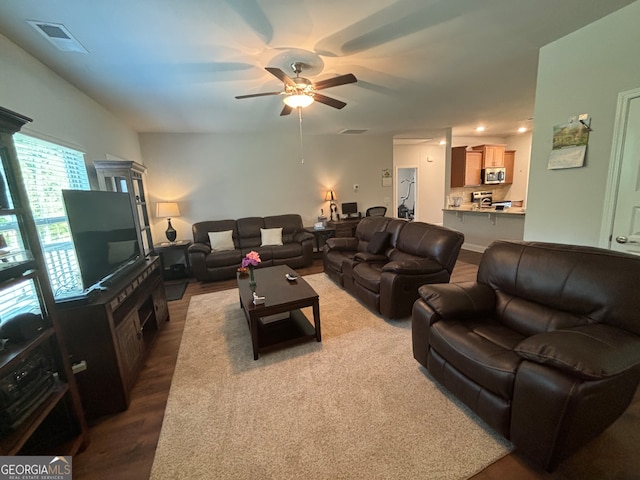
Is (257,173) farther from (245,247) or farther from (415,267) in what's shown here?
(415,267)

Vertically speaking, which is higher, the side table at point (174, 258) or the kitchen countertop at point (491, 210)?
the kitchen countertop at point (491, 210)

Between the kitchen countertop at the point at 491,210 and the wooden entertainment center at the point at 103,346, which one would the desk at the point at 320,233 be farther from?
the wooden entertainment center at the point at 103,346

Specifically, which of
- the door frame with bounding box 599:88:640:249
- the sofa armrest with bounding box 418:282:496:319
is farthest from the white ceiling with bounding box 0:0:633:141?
the sofa armrest with bounding box 418:282:496:319

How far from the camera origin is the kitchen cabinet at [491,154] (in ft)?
21.4

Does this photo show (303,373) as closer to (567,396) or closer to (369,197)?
(567,396)

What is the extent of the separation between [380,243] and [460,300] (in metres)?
1.77

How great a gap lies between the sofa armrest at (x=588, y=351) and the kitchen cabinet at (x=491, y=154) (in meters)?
6.44

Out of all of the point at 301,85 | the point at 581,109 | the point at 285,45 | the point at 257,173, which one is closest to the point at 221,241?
the point at 257,173

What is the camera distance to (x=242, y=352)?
7.73ft

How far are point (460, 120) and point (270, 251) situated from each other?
4.49m

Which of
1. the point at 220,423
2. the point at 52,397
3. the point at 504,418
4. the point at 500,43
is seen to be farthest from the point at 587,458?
the point at 500,43

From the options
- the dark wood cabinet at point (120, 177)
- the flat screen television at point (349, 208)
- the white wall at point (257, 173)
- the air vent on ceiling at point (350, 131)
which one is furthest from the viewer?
the flat screen television at point (349, 208)

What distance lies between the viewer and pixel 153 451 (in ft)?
4.84

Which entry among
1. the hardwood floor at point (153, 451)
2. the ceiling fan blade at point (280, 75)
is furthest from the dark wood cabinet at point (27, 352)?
the ceiling fan blade at point (280, 75)
